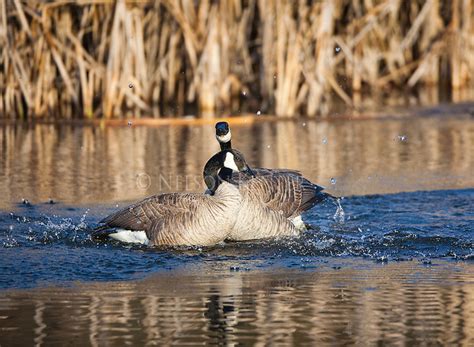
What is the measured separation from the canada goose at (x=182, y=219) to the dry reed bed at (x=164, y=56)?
23.7 feet

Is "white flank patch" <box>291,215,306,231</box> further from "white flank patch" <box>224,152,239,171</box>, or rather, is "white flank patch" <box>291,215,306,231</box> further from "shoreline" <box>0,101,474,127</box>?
"shoreline" <box>0,101,474,127</box>

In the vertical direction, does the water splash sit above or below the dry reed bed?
below

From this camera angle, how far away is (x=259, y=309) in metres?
6.12

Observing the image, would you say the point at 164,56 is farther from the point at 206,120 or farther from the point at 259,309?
the point at 259,309

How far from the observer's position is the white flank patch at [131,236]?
8.49 m

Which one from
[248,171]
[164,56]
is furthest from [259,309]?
[164,56]

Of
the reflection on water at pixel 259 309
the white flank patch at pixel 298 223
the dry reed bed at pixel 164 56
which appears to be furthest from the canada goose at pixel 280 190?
the dry reed bed at pixel 164 56

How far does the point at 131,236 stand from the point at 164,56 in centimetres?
911

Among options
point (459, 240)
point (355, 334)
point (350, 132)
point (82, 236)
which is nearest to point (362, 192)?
point (459, 240)

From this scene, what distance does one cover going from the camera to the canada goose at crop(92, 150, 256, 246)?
8.23 meters

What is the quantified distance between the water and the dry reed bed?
1.72 m

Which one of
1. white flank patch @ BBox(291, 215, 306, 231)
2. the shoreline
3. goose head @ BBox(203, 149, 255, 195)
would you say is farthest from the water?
the shoreline

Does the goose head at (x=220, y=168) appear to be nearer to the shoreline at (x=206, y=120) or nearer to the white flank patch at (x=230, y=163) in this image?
the white flank patch at (x=230, y=163)

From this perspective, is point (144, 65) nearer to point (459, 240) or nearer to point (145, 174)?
point (145, 174)
